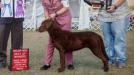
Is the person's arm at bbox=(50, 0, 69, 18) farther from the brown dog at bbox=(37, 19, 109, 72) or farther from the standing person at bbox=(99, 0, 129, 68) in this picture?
the standing person at bbox=(99, 0, 129, 68)

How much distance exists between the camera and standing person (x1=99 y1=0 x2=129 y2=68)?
8.81 m

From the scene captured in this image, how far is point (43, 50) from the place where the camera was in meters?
11.5

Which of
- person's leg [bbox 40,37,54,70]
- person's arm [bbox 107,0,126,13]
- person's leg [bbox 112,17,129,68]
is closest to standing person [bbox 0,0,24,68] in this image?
person's leg [bbox 40,37,54,70]

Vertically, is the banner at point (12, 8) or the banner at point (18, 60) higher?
the banner at point (12, 8)

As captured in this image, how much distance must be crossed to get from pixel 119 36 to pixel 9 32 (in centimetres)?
219

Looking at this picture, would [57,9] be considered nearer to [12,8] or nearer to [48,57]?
[12,8]

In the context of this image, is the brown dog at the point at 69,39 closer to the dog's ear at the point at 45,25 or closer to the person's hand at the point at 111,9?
the dog's ear at the point at 45,25

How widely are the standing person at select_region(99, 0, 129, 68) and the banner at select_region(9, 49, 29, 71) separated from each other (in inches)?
66.8

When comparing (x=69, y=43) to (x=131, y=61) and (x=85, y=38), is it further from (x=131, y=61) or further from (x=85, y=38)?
(x=131, y=61)

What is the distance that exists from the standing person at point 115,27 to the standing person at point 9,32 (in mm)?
1667

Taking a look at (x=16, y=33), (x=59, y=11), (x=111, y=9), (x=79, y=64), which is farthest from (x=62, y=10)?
(x=79, y=64)

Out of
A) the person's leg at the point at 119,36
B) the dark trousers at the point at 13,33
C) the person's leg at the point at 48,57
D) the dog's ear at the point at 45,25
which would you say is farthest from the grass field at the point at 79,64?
the dog's ear at the point at 45,25

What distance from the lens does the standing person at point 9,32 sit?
8.86 meters

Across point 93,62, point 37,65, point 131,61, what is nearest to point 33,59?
point 37,65
